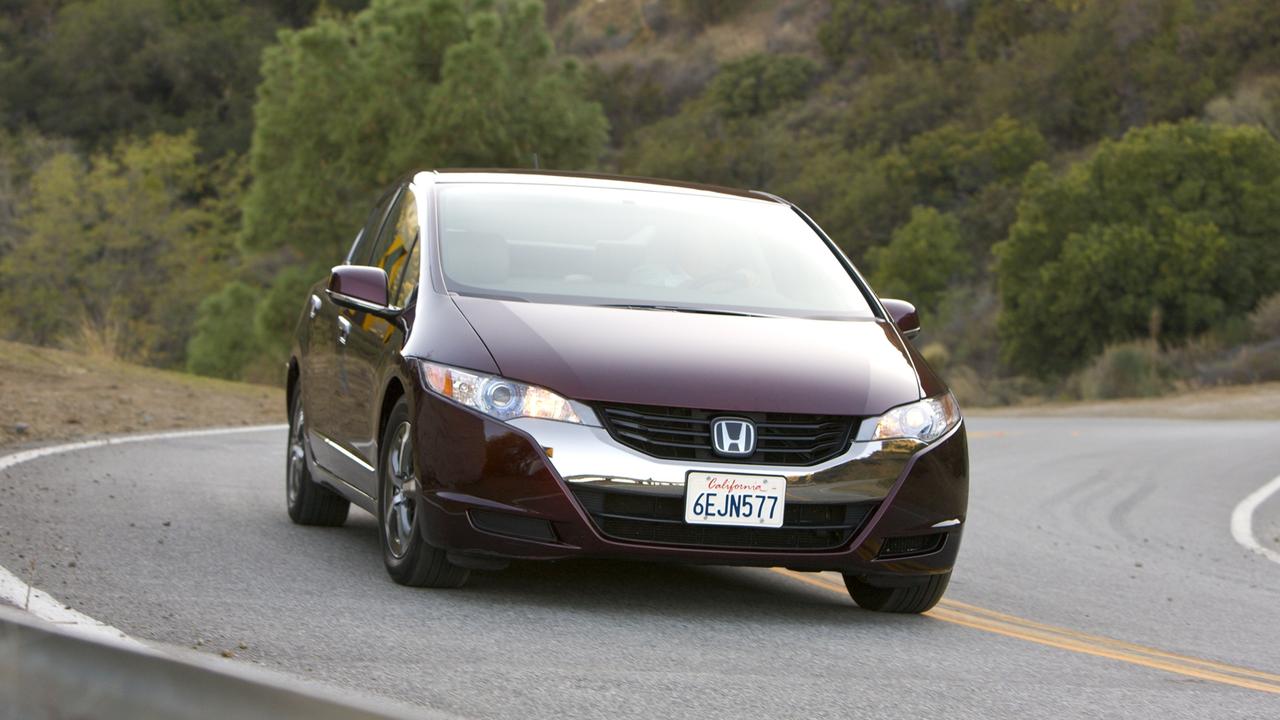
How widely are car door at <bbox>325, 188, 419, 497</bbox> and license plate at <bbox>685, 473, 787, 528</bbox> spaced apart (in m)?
1.34

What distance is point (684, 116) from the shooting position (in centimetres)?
9625

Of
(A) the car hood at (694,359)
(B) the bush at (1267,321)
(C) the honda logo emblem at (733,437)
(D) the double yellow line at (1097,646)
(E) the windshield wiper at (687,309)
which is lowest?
(B) the bush at (1267,321)

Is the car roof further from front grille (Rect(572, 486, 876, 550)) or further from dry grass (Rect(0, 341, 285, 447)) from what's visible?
dry grass (Rect(0, 341, 285, 447))

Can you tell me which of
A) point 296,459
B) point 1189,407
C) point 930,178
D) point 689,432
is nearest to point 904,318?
point 689,432

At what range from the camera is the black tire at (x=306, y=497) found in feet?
28.0

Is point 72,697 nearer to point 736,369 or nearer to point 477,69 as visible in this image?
point 736,369

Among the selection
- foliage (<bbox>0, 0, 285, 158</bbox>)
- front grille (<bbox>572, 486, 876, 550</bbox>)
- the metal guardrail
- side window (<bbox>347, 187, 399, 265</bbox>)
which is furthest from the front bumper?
foliage (<bbox>0, 0, 285, 158</bbox>)

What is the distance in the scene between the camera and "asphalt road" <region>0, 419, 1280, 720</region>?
504cm

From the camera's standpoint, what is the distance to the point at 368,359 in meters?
7.29

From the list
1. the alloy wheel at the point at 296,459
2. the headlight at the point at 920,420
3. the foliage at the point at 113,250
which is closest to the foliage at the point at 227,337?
the foliage at the point at 113,250

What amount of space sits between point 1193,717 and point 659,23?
125 m

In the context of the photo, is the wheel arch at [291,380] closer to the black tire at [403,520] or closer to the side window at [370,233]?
the side window at [370,233]

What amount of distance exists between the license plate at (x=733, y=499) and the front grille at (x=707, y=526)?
33 mm

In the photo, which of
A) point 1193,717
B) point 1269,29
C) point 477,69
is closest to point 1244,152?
point 477,69
